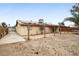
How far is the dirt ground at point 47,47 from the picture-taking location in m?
3.13

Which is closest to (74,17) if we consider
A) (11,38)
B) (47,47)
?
(47,47)

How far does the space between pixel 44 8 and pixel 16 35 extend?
0.37m

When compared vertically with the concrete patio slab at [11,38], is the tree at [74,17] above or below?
above

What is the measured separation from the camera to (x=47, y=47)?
3148 millimetres

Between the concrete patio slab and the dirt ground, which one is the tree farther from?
the concrete patio slab

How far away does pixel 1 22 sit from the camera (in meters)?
3.12

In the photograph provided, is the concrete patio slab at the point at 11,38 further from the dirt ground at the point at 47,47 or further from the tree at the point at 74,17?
the tree at the point at 74,17

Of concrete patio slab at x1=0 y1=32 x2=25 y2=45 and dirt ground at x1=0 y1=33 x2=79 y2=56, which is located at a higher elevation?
concrete patio slab at x1=0 y1=32 x2=25 y2=45

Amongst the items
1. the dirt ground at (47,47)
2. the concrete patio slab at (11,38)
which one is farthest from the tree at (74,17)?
the concrete patio slab at (11,38)

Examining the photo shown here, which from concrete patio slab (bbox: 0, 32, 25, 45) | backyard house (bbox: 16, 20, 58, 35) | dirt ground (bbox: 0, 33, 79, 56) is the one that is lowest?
dirt ground (bbox: 0, 33, 79, 56)

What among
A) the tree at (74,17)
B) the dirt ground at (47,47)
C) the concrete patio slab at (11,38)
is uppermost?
the tree at (74,17)

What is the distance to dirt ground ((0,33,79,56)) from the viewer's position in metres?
3.13

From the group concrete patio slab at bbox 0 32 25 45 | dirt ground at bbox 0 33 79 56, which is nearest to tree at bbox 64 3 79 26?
dirt ground at bbox 0 33 79 56

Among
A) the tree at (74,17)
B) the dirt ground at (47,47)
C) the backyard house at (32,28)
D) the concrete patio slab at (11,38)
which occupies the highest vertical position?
the tree at (74,17)
